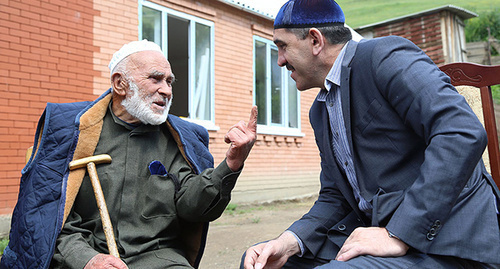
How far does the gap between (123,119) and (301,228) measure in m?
1.39

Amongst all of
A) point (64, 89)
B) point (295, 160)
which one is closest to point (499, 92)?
point (295, 160)

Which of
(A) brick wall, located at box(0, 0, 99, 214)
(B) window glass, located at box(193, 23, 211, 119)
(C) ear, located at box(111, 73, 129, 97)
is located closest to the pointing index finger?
(C) ear, located at box(111, 73, 129, 97)

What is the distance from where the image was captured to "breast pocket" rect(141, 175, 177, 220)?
2.62m

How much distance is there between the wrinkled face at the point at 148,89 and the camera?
9.02 ft

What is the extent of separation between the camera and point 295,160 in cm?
1079

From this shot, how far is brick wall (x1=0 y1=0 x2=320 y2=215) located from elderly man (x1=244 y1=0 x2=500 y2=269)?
4.84 metres

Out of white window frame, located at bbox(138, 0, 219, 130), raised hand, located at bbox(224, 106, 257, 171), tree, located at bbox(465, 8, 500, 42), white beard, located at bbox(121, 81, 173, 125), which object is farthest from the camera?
tree, located at bbox(465, 8, 500, 42)

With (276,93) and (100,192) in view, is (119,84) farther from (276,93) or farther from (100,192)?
(276,93)

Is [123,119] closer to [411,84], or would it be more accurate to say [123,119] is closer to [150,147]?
[150,147]

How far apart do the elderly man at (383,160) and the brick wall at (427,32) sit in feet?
53.9

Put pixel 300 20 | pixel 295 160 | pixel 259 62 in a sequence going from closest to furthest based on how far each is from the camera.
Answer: pixel 300 20, pixel 259 62, pixel 295 160

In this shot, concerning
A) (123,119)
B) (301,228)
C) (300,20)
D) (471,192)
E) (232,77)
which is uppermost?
(232,77)

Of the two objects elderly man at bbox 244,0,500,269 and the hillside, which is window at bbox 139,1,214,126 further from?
the hillside

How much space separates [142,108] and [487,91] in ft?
6.82
